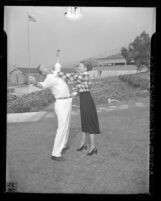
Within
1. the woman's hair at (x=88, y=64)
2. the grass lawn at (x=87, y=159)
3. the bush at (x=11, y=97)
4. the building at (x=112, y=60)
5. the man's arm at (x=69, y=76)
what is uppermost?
the building at (x=112, y=60)

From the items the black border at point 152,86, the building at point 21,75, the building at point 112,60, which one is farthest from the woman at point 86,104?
the black border at point 152,86

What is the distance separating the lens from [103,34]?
2.14m

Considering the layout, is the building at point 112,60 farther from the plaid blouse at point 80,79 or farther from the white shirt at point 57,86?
the white shirt at point 57,86

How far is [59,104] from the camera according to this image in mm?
2176

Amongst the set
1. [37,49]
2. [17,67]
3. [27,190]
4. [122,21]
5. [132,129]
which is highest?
[122,21]

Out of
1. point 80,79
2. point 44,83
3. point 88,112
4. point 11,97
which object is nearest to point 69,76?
point 80,79

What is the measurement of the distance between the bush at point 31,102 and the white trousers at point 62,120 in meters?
0.08

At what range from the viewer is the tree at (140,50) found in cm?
213

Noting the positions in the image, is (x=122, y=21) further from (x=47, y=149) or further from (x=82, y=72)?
(x=47, y=149)

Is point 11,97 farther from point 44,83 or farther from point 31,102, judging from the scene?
point 44,83

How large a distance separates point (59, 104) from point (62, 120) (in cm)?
13

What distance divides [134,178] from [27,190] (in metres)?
0.87

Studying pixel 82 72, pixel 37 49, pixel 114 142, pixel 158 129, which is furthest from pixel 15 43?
pixel 158 129

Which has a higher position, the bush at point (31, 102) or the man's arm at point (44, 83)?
the man's arm at point (44, 83)
